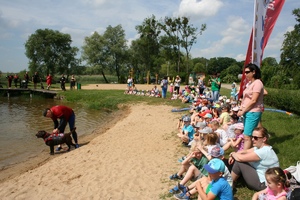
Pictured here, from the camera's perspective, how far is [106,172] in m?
5.83

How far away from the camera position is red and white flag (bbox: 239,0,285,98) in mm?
5930

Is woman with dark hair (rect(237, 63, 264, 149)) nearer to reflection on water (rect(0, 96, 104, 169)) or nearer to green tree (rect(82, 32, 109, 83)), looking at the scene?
reflection on water (rect(0, 96, 104, 169))

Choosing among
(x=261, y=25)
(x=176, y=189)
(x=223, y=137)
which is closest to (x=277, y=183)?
(x=176, y=189)

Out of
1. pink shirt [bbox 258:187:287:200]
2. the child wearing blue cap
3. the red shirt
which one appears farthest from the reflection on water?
pink shirt [bbox 258:187:287:200]

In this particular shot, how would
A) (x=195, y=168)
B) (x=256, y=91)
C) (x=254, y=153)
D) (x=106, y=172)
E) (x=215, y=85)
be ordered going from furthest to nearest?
(x=215, y=85)
(x=106, y=172)
(x=256, y=91)
(x=195, y=168)
(x=254, y=153)

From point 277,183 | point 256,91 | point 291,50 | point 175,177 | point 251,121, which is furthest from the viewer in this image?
point 291,50

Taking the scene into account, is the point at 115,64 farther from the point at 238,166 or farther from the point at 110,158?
the point at 238,166

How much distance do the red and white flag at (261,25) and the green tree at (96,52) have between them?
40.8 metres

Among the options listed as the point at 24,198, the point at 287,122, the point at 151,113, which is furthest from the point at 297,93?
the point at 24,198

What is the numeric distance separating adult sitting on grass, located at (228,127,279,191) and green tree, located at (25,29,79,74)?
45.6 m

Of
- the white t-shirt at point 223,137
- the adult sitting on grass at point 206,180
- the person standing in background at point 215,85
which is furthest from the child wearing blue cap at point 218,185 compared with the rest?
the person standing in background at point 215,85

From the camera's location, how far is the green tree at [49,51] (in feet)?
146

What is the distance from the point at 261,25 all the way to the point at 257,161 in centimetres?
354

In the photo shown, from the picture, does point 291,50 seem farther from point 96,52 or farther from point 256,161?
point 256,161
